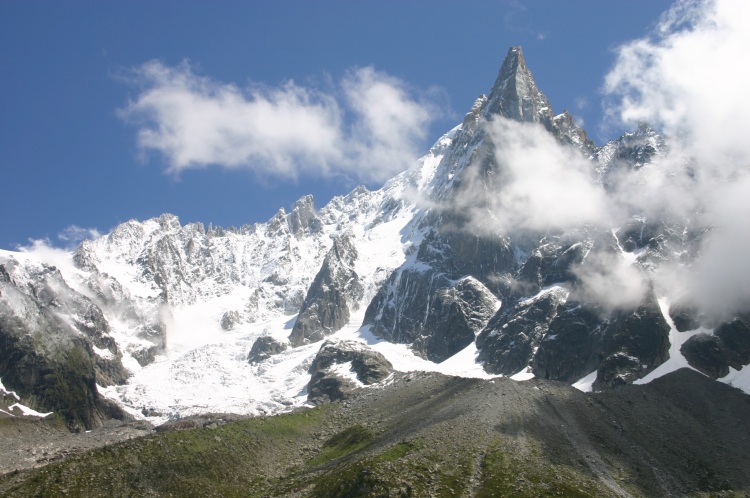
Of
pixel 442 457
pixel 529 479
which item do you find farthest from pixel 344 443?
pixel 529 479

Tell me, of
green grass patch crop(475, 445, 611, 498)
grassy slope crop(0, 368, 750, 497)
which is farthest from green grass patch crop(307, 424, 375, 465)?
green grass patch crop(475, 445, 611, 498)

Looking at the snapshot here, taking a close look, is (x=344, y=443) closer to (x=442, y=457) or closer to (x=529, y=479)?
(x=442, y=457)

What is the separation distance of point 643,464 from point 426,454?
4777 cm

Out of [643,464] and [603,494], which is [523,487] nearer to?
[603,494]

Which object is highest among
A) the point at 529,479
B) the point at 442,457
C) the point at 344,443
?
the point at 344,443

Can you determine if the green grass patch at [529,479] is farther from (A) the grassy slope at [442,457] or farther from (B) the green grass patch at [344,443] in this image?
(B) the green grass patch at [344,443]

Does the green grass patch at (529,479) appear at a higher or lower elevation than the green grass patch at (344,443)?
lower

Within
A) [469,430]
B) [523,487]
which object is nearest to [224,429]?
[469,430]

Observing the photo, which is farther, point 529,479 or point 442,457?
point 442,457

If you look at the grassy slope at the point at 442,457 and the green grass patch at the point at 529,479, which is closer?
the green grass patch at the point at 529,479

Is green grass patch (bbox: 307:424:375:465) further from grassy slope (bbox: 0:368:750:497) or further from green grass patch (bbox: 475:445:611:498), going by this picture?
green grass patch (bbox: 475:445:611:498)

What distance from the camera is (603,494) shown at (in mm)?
132250

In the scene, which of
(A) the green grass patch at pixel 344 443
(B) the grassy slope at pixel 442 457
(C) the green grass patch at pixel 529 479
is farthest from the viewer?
(A) the green grass patch at pixel 344 443

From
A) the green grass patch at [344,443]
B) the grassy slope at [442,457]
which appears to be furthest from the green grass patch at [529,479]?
the green grass patch at [344,443]
